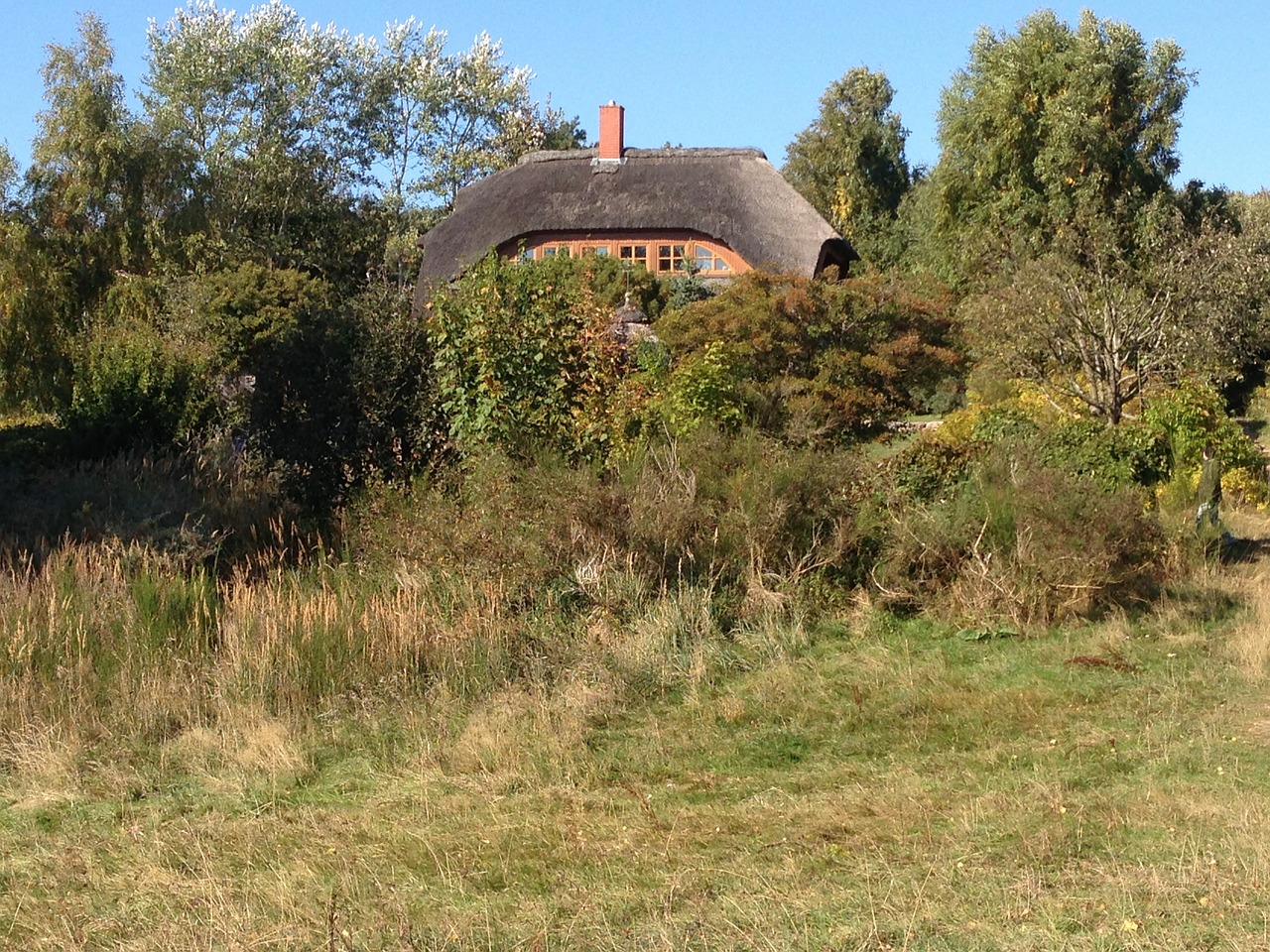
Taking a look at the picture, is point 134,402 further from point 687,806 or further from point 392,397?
point 687,806

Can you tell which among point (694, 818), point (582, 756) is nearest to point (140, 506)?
point (582, 756)

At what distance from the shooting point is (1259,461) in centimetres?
1586

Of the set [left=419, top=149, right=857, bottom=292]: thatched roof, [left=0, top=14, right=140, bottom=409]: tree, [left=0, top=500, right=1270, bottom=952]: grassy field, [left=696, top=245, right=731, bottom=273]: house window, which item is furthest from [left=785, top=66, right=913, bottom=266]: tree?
[left=0, top=500, right=1270, bottom=952]: grassy field

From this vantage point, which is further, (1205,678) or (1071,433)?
(1071,433)

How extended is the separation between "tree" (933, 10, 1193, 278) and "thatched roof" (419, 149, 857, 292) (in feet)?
14.0

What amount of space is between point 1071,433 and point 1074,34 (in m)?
19.4

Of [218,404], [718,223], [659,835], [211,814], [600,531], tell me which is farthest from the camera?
[718,223]

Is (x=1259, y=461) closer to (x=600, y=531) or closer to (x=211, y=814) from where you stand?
(x=600, y=531)

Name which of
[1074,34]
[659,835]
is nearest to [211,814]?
[659,835]

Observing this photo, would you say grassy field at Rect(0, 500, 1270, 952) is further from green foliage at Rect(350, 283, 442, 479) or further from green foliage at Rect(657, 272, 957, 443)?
green foliage at Rect(657, 272, 957, 443)

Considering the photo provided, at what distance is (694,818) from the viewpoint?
5.77 m

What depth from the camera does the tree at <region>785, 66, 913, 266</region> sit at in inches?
1663

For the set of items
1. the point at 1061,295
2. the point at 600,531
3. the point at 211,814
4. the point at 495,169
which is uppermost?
the point at 495,169

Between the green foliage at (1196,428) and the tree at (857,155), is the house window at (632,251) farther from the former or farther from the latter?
the green foliage at (1196,428)
